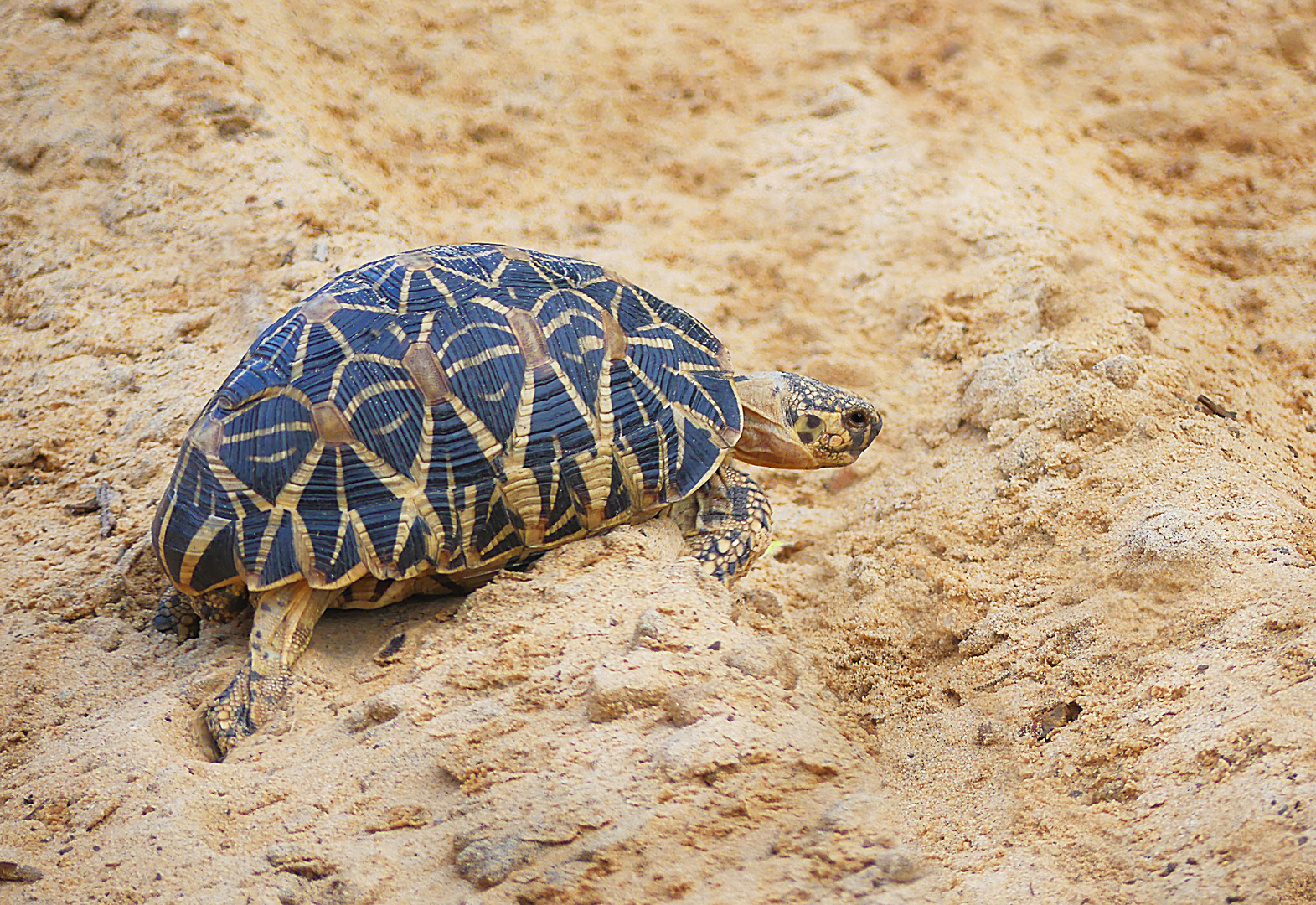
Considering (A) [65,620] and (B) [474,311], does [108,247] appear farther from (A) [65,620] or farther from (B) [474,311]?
(B) [474,311]

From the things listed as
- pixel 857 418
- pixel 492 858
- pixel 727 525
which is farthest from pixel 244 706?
pixel 857 418

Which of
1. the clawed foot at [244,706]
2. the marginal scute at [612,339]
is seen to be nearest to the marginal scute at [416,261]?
the marginal scute at [612,339]

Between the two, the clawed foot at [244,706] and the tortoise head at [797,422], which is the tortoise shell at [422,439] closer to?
the clawed foot at [244,706]

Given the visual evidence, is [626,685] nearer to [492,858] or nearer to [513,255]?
[492,858]

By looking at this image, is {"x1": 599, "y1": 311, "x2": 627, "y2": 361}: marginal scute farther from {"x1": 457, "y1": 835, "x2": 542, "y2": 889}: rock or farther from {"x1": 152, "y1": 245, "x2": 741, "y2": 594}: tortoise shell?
{"x1": 457, "y1": 835, "x2": 542, "y2": 889}: rock

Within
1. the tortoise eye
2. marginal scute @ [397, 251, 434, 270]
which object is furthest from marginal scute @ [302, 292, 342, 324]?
the tortoise eye

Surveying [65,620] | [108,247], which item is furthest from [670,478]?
[108,247]
